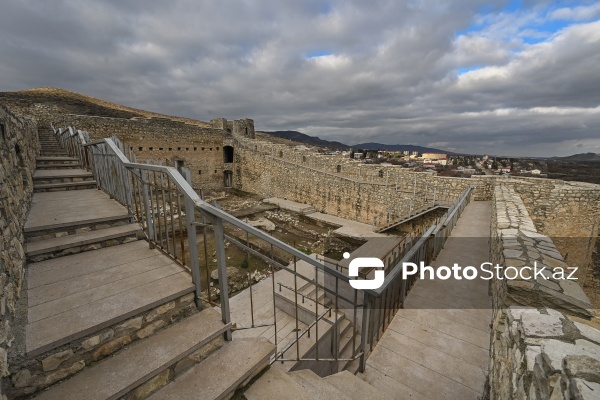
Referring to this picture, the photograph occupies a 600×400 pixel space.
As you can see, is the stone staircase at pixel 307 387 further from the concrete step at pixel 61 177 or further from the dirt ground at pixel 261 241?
the concrete step at pixel 61 177

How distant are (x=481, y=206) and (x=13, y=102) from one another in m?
26.4

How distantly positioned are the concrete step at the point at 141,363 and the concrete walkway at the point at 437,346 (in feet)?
6.15

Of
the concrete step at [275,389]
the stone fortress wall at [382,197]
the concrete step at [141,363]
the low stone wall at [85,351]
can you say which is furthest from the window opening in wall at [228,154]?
the concrete step at [275,389]

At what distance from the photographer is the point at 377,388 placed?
2.68m

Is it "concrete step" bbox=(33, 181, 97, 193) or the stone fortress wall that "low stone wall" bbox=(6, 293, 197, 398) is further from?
"concrete step" bbox=(33, 181, 97, 193)

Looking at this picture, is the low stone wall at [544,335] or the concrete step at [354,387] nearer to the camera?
the low stone wall at [544,335]

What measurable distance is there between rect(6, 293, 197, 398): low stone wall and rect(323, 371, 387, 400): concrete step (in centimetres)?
166

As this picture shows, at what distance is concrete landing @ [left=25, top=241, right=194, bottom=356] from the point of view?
6.10 feet

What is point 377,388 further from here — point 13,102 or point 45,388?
point 13,102

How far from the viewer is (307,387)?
227 centimetres

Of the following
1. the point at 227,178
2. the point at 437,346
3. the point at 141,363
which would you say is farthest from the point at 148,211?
the point at 227,178

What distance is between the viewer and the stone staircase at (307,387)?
2012mm

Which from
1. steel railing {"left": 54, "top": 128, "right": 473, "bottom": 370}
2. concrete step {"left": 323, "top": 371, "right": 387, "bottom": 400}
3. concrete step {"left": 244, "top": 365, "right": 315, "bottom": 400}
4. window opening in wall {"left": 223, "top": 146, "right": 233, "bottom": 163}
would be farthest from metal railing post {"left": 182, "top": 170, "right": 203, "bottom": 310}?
window opening in wall {"left": 223, "top": 146, "right": 233, "bottom": 163}

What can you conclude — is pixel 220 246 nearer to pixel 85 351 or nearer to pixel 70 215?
pixel 85 351
